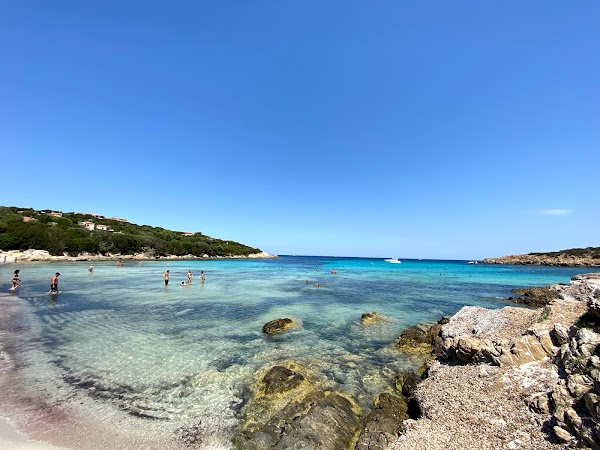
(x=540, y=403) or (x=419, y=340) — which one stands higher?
(x=540, y=403)

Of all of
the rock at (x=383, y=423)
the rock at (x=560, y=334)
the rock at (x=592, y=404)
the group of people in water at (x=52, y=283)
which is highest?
the rock at (x=560, y=334)

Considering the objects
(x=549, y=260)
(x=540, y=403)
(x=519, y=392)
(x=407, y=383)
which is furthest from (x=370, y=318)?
(x=549, y=260)

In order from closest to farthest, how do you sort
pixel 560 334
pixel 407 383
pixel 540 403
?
pixel 540 403
pixel 560 334
pixel 407 383

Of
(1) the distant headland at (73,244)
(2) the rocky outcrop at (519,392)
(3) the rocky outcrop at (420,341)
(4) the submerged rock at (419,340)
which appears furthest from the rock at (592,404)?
(1) the distant headland at (73,244)

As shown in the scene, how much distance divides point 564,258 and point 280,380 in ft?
508

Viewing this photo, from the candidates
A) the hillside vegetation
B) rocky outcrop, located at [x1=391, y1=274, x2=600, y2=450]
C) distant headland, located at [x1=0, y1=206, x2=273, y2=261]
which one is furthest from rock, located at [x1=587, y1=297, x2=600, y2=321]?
the hillside vegetation

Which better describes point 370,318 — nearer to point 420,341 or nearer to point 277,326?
point 420,341

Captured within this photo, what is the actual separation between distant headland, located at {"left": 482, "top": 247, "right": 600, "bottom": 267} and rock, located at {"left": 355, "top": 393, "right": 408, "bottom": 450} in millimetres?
125579

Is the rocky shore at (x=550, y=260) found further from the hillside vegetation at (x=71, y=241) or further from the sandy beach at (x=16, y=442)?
the hillside vegetation at (x=71, y=241)

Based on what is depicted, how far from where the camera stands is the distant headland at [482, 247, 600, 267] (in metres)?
102

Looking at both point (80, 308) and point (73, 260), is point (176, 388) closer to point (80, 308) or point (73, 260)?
point (80, 308)

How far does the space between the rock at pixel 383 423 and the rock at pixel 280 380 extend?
2.81 meters

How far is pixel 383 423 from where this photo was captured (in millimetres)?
7598

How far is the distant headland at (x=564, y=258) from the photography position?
333 ft
